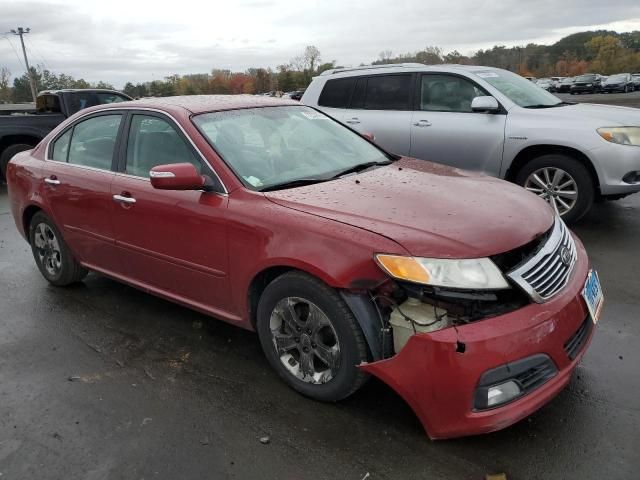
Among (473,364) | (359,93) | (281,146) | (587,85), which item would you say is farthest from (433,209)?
(587,85)

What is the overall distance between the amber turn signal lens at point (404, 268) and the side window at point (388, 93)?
186 inches

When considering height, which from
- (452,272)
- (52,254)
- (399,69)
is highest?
(399,69)

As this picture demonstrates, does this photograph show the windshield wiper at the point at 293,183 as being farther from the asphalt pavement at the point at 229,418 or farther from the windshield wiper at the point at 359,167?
the asphalt pavement at the point at 229,418

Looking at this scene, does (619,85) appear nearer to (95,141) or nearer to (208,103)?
(208,103)

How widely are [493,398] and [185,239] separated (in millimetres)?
1990

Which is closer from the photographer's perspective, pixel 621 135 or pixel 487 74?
pixel 621 135

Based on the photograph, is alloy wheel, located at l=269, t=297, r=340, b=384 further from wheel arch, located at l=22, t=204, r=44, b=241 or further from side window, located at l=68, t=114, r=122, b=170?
wheel arch, located at l=22, t=204, r=44, b=241

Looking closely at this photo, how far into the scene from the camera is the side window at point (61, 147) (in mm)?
4410

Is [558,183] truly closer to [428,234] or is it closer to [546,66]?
[428,234]

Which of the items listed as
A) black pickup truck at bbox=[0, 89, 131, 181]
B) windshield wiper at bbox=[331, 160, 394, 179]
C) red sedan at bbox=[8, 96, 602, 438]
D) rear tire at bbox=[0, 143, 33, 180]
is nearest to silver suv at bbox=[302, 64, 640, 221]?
red sedan at bbox=[8, 96, 602, 438]

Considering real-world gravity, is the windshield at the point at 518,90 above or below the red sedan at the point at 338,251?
above

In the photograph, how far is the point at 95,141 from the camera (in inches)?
163

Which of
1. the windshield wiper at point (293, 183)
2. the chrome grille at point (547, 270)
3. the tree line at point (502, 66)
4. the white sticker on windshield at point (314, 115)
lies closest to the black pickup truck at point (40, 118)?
the white sticker on windshield at point (314, 115)

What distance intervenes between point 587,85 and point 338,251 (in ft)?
176
